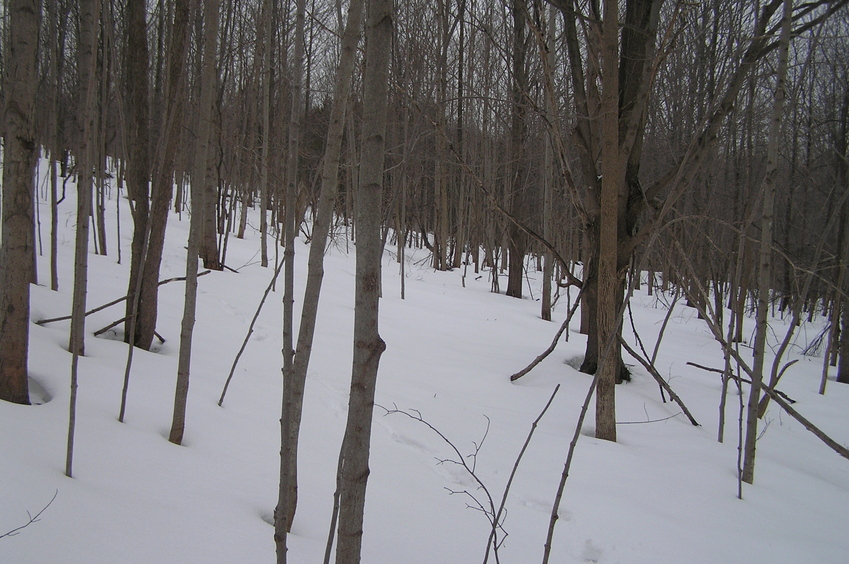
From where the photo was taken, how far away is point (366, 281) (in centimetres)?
106

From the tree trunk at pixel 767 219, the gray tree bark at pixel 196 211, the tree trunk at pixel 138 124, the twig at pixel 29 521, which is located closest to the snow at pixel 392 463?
the twig at pixel 29 521

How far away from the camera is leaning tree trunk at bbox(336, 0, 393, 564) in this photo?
3.39 ft

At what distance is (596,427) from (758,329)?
1.17m

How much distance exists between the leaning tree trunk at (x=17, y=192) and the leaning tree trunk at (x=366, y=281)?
1771 millimetres

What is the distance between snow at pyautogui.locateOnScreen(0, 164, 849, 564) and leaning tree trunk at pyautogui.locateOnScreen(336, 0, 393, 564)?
0.74 meters

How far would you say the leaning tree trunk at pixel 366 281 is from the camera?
103 centimetres

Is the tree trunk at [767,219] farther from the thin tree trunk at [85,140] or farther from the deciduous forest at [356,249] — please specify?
the thin tree trunk at [85,140]

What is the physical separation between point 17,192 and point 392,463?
2.10m

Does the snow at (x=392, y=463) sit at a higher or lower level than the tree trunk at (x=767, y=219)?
lower

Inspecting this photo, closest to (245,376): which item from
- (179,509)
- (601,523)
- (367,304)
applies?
(179,509)

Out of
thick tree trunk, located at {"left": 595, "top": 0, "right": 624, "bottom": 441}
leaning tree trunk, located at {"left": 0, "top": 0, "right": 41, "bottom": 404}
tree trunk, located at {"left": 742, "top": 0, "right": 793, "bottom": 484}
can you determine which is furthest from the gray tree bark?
tree trunk, located at {"left": 742, "top": 0, "right": 793, "bottom": 484}

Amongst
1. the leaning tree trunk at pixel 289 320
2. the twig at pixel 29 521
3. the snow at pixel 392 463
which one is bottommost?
the snow at pixel 392 463

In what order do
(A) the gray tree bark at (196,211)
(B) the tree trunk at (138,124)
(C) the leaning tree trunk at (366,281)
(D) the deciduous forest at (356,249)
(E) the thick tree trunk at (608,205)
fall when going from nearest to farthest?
(C) the leaning tree trunk at (366,281), (D) the deciduous forest at (356,249), (A) the gray tree bark at (196,211), (E) the thick tree trunk at (608,205), (B) the tree trunk at (138,124)

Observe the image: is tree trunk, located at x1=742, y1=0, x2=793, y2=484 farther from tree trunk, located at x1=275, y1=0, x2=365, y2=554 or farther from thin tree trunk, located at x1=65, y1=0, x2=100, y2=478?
thin tree trunk, located at x1=65, y1=0, x2=100, y2=478
